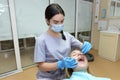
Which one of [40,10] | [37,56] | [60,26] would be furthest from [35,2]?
[37,56]

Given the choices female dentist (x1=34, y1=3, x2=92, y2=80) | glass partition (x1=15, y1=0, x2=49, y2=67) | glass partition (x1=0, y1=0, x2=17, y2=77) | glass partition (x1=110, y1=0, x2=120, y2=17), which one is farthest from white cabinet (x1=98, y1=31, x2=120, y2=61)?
glass partition (x1=0, y1=0, x2=17, y2=77)

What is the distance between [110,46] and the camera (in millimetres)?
2510

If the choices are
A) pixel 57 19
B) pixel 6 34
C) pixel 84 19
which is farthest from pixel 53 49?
pixel 84 19

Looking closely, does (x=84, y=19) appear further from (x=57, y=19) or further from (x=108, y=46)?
(x=57, y=19)

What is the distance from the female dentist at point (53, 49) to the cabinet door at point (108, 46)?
1614 mm

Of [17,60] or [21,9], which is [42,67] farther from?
[21,9]

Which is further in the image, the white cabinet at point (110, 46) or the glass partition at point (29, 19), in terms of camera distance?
the white cabinet at point (110, 46)

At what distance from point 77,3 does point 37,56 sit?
227 centimetres

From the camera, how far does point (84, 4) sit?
9.98ft

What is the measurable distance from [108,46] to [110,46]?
5cm

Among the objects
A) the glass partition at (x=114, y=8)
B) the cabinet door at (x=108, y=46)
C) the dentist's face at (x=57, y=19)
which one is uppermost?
the glass partition at (x=114, y=8)

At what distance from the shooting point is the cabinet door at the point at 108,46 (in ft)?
7.96

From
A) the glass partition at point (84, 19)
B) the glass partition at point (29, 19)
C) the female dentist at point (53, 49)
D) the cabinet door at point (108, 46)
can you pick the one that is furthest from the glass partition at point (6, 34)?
the cabinet door at point (108, 46)

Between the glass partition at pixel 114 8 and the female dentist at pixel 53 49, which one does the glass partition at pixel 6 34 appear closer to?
the female dentist at pixel 53 49
